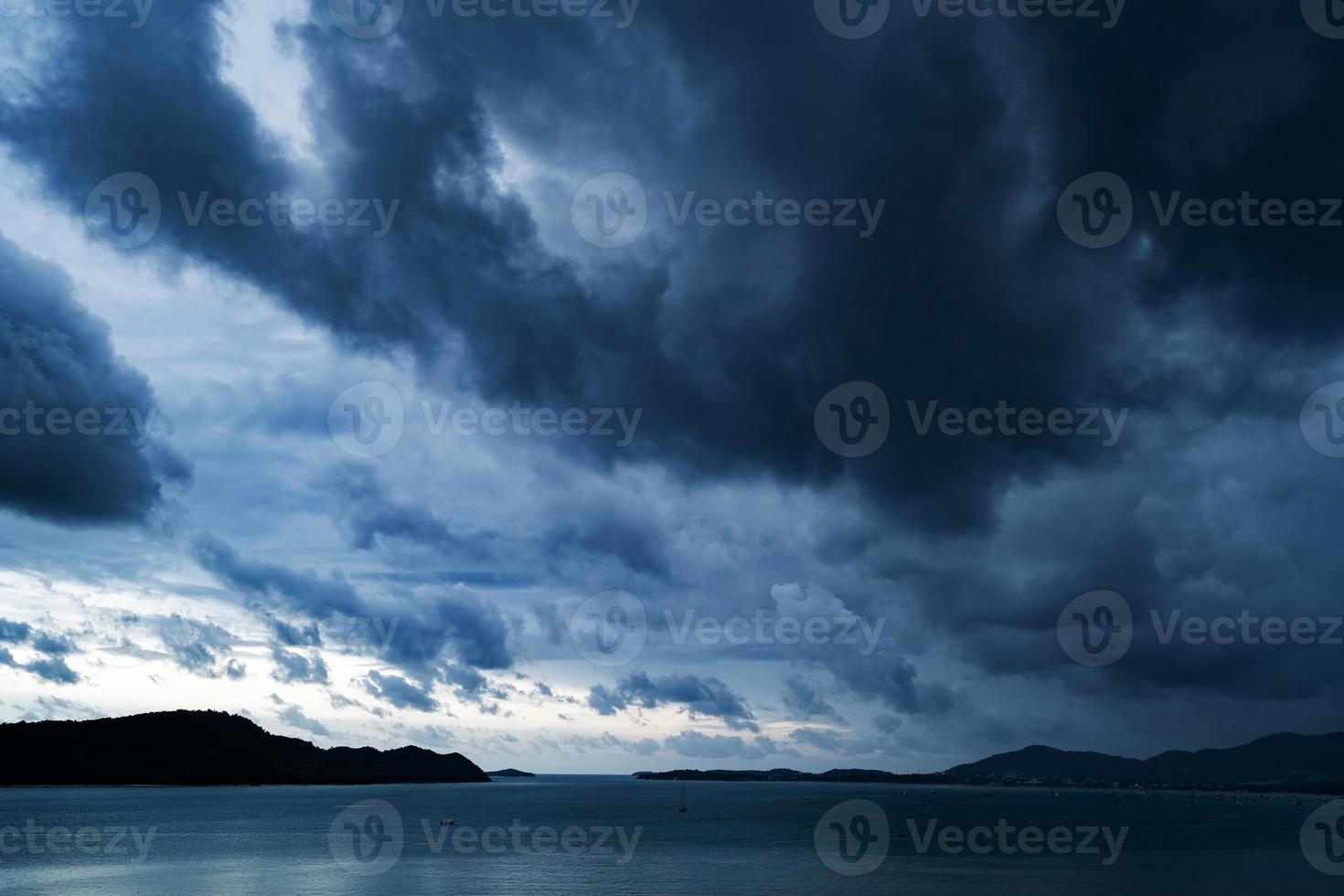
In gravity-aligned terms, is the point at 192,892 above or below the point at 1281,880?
below

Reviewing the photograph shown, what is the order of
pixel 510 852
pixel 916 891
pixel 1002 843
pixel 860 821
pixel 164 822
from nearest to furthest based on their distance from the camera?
1. pixel 916 891
2. pixel 510 852
3. pixel 1002 843
4. pixel 164 822
5. pixel 860 821

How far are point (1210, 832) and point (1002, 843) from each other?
60092 millimetres

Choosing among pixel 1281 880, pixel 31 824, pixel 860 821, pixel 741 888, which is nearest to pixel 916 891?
pixel 741 888

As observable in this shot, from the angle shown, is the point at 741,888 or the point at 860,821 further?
the point at 860,821

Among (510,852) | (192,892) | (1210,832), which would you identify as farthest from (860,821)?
(192,892)

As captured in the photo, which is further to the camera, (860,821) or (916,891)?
(860,821)

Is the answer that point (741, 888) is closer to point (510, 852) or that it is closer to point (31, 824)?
point (510, 852)

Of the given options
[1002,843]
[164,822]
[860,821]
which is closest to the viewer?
[1002,843]

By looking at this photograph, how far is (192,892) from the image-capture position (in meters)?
84.3

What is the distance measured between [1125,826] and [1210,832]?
718 inches

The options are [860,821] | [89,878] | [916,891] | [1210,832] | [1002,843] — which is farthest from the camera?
[860,821]

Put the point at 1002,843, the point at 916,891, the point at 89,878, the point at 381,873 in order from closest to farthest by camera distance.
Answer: the point at 916,891, the point at 89,878, the point at 381,873, the point at 1002,843

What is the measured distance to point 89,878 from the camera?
93000 millimetres

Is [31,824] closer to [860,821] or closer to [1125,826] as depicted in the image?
[860,821]
